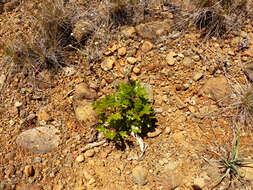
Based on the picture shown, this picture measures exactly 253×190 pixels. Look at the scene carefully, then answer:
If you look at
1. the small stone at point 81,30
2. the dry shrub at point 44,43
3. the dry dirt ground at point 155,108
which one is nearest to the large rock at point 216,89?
the dry dirt ground at point 155,108

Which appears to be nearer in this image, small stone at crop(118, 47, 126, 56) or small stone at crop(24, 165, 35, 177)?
small stone at crop(24, 165, 35, 177)

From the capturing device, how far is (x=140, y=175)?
2.59 metres

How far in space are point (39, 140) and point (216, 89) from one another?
1.84 m

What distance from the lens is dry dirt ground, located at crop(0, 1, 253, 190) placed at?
261 centimetres

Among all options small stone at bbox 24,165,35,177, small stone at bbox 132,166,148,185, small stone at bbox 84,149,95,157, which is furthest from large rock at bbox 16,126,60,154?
small stone at bbox 132,166,148,185

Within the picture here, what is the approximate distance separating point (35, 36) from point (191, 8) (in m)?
1.88

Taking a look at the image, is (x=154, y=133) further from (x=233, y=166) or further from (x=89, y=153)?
(x=233, y=166)

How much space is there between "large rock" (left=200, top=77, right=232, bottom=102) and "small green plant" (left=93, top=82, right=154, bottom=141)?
63 cm

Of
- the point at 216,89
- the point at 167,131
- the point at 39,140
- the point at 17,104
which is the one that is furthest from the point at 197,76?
the point at 17,104

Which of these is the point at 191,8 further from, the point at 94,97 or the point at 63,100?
the point at 63,100

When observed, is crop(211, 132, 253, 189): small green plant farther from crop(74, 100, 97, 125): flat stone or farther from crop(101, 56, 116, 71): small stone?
crop(101, 56, 116, 71): small stone

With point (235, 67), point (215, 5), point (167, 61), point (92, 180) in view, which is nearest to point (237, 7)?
point (215, 5)

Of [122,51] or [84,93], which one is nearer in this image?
[84,93]

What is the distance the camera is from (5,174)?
2664 millimetres
